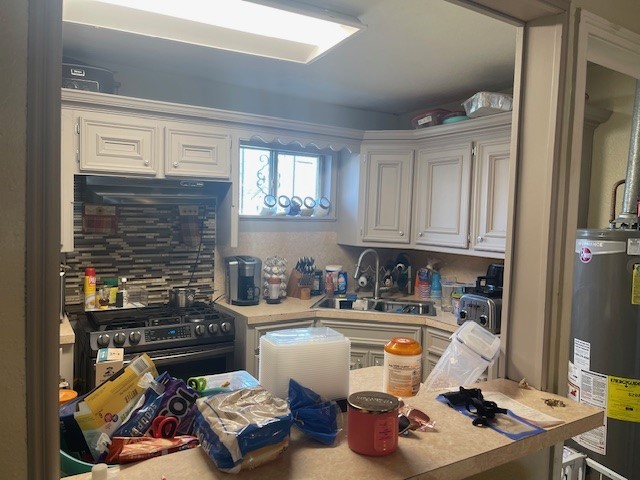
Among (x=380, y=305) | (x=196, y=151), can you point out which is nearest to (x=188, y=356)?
(x=196, y=151)

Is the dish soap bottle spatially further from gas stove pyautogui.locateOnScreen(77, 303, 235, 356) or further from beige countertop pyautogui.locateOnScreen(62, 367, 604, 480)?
beige countertop pyautogui.locateOnScreen(62, 367, 604, 480)

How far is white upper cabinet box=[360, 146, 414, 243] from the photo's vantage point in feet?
11.9

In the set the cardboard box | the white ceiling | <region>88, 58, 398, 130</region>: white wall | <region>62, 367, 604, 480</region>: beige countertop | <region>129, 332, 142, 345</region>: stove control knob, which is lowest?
<region>129, 332, 142, 345</region>: stove control knob

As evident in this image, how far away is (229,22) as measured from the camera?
1775 mm

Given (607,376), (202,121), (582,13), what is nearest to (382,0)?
(582,13)

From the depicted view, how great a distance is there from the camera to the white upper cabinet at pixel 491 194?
2949mm

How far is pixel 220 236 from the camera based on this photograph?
11.3 feet

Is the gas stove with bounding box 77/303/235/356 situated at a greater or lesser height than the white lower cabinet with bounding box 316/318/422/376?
greater

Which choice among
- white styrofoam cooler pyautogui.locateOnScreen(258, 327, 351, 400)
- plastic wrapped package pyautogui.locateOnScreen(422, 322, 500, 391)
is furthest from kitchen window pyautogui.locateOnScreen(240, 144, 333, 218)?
white styrofoam cooler pyautogui.locateOnScreen(258, 327, 351, 400)

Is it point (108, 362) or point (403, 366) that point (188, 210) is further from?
point (403, 366)

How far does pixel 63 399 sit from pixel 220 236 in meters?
2.26

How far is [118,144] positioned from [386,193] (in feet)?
6.46

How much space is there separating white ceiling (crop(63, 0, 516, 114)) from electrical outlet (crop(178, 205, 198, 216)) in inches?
35.8

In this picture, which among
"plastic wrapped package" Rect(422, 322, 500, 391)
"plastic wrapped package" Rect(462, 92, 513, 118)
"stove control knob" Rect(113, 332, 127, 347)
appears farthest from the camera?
"plastic wrapped package" Rect(462, 92, 513, 118)
